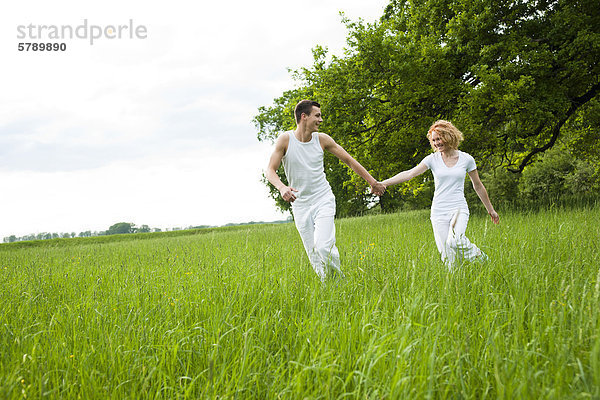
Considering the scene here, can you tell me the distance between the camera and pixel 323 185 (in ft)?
15.3

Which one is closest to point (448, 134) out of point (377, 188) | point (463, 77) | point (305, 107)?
point (377, 188)

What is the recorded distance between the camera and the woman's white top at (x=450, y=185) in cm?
483

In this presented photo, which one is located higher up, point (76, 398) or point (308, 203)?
point (308, 203)

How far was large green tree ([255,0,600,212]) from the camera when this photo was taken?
12680 mm

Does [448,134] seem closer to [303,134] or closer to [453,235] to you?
[453,235]

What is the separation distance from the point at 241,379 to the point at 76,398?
1.00 metres

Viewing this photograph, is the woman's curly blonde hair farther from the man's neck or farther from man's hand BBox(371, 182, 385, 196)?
the man's neck

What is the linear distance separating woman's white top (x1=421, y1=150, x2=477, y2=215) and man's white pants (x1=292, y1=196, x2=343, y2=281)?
1510 millimetres

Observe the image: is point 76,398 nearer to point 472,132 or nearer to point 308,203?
point 308,203

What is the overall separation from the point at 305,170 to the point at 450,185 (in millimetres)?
2030

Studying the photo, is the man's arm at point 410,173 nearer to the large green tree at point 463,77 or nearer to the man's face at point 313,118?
the man's face at point 313,118

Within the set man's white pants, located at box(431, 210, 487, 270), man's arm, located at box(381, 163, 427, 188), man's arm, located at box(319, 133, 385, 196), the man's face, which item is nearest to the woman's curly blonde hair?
man's arm, located at box(381, 163, 427, 188)

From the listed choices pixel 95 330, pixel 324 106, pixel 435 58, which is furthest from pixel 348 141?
pixel 95 330

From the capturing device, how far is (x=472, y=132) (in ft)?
43.3
